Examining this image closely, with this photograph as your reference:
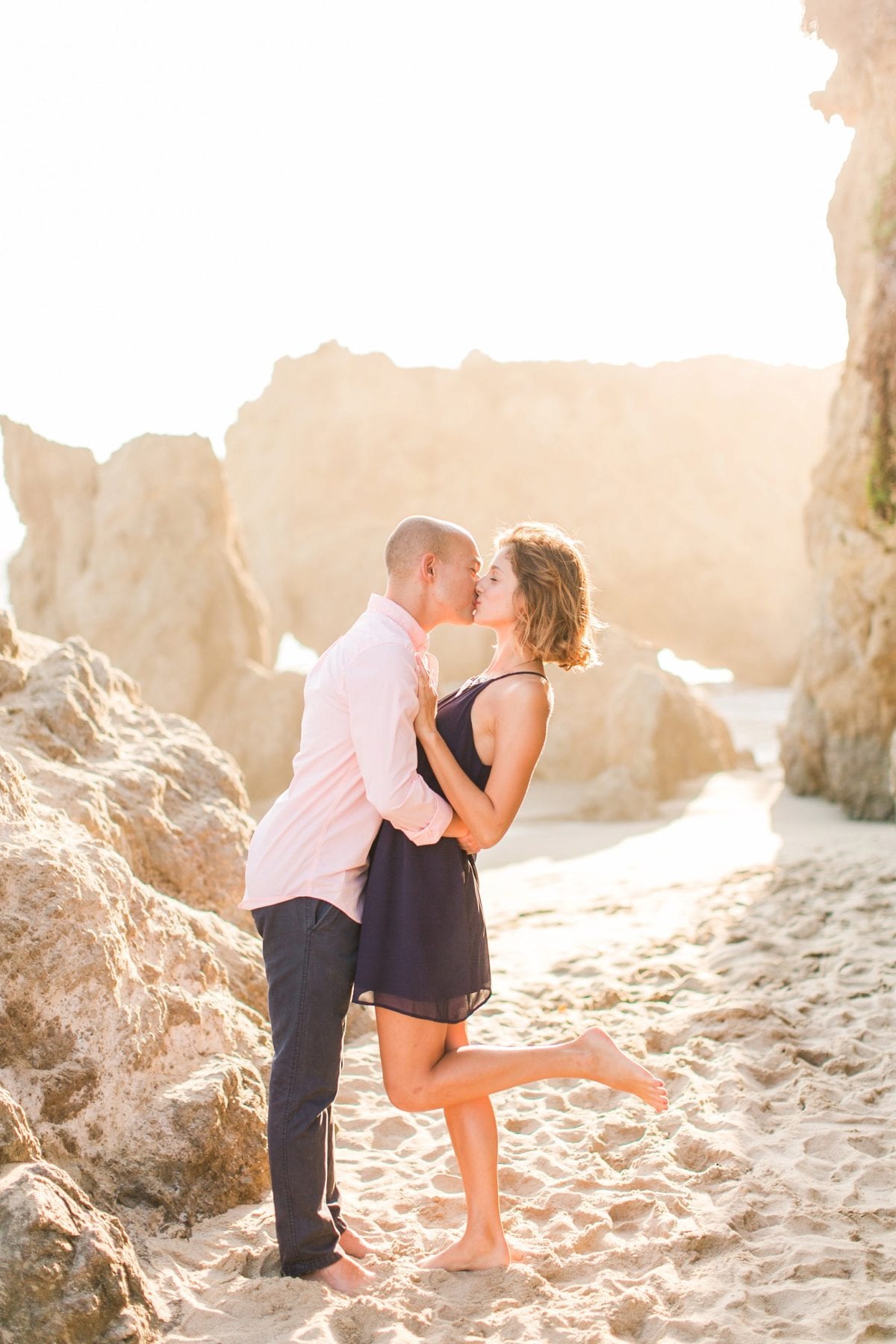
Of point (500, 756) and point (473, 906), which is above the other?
point (500, 756)

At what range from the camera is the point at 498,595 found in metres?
2.84

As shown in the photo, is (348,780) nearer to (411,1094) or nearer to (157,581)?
(411,1094)

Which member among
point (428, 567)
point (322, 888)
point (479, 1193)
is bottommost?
point (479, 1193)

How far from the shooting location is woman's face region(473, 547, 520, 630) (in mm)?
2824

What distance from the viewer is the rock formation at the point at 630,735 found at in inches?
502

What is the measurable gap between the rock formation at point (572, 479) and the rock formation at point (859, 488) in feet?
79.6

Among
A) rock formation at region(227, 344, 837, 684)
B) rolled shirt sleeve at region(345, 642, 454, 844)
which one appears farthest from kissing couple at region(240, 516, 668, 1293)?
rock formation at region(227, 344, 837, 684)

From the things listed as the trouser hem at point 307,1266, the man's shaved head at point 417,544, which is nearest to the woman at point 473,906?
the man's shaved head at point 417,544

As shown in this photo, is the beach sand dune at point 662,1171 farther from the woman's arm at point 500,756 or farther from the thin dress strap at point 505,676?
the thin dress strap at point 505,676

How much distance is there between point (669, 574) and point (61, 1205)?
36.6 meters

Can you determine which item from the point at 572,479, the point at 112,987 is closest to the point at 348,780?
the point at 112,987

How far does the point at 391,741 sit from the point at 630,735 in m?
11.9

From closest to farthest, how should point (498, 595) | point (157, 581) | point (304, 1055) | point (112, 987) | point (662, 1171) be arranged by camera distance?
point (304, 1055)
point (498, 595)
point (112, 987)
point (662, 1171)
point (157, 581)

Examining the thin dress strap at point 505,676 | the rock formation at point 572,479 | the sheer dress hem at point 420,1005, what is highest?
the rock formation at point 572,479
